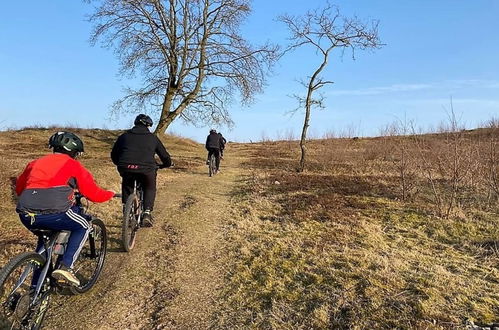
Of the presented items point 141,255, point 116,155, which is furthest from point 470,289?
point 116,155

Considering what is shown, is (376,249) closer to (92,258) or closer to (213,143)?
(92,258)

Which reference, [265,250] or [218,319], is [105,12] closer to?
[265,250]

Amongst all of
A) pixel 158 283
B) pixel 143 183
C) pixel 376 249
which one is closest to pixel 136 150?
pixel 143 183

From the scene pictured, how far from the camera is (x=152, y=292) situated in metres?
5.12

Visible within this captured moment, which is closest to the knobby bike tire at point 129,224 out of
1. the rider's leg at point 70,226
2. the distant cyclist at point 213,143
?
the rider's leg at point 70,226

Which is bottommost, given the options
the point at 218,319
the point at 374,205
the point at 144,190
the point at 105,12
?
the point at 218,319

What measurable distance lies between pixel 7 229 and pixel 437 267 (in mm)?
7492

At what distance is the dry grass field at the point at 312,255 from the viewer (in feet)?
14.5

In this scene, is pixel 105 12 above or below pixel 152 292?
above

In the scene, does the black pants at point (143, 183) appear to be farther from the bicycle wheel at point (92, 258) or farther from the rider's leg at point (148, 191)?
the bicycle wheel at point (92, 258)

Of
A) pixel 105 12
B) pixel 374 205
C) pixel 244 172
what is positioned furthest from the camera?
pixel 105 12

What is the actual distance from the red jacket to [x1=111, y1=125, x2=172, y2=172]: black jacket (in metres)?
2.09

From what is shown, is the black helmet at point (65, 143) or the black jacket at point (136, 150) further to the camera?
the black jacket at point (136, 150)

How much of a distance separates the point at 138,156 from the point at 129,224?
111 centimetres
